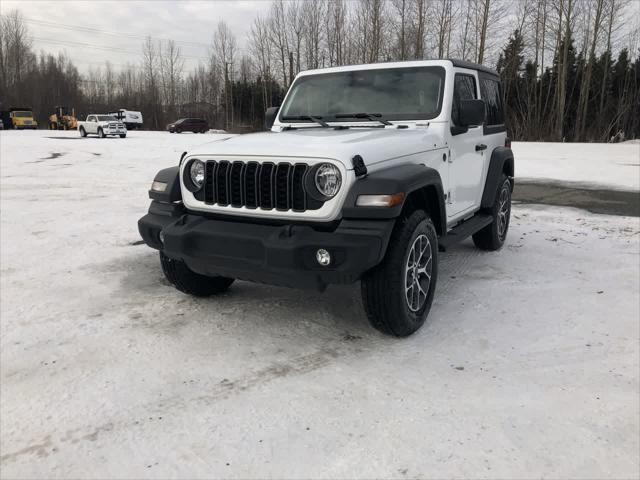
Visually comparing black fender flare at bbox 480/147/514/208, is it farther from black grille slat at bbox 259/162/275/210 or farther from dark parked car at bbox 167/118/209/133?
dark parked car at bbox 167/118/209/133

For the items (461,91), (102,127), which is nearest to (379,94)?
(461,91)

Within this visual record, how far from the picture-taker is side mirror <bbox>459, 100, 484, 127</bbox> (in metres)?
4.27

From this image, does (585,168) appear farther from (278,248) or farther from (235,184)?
(278,248)

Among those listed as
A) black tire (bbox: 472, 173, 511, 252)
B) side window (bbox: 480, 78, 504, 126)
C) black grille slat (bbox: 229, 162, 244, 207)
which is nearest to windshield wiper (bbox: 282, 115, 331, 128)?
black grille slat (bbox: 229, 162, 244, 207)

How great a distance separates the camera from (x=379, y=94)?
15.1ft

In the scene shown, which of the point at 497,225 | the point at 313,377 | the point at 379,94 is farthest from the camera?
the point at 497,225

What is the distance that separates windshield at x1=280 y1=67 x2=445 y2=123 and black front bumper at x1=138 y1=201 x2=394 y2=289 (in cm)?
164

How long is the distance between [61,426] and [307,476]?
4.23 feet

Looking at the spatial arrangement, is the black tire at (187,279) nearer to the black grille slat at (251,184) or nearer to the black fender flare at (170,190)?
the black fender flare at (170,190)

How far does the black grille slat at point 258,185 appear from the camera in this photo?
10.8 ft

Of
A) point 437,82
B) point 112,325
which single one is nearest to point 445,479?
point 112,325

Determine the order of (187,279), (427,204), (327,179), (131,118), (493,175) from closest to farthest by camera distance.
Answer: (327,179)
(427,204)
(187,279)
(493,175)
(131,118)

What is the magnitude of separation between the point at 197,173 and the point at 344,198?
1191mm

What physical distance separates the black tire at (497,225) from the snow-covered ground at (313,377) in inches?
14.7
